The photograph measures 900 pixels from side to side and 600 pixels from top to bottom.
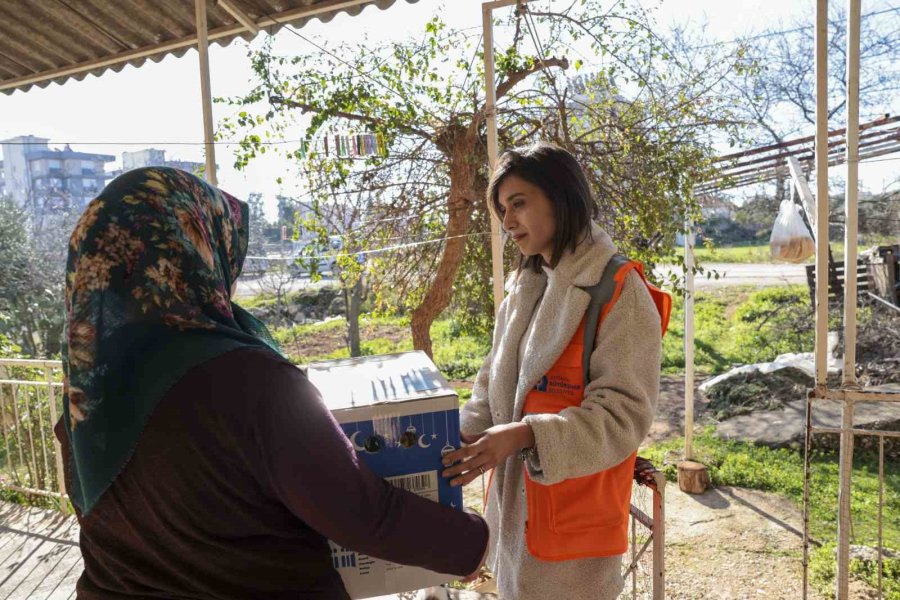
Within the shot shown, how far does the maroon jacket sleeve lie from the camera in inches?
32.8

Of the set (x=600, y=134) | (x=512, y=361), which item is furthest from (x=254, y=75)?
(x=512, y=361)

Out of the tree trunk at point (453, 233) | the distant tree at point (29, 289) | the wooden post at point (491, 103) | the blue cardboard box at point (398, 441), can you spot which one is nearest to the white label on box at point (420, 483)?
the blue cardboard box at point (398, 441)

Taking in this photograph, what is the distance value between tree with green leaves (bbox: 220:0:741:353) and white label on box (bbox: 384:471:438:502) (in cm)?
257

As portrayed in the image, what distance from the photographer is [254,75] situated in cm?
364

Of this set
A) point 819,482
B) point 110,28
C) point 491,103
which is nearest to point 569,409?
point 491,103

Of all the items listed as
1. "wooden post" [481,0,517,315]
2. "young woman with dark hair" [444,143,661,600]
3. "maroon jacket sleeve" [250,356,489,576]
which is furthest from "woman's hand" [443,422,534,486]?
"wooden post" [481,0,517,315]

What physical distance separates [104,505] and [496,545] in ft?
3.27

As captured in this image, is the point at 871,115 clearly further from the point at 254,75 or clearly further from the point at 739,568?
the point at 254,75

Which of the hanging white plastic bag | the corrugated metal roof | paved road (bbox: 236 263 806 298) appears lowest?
paved road (bbox: 236 263 806 298)

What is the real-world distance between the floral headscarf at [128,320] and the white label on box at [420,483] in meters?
0.34

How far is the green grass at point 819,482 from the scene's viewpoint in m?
3.94

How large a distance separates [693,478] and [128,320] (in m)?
5.38

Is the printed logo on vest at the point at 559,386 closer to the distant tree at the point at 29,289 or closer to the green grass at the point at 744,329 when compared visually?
the green grass at the point at 744,329

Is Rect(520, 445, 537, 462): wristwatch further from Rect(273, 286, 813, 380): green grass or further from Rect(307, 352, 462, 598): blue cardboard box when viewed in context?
Rect(273, 286, 813, 380): green grass
